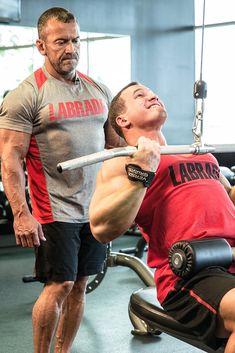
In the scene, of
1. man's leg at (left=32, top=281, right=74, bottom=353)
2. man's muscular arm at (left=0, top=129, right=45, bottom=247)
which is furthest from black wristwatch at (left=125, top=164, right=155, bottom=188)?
man's leg at (left=32, top=281, right=74, bottom=353)

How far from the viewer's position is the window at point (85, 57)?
22.2ft

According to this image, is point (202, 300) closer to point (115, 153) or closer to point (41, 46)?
point (115, 153)

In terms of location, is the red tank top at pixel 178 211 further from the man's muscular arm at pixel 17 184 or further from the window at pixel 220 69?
the window at pixel 220 69

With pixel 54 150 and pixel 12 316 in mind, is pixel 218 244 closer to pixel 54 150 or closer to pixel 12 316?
pixel 54 150

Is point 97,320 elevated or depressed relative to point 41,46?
depressed

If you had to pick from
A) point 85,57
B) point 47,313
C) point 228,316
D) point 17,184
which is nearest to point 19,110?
point 17,184

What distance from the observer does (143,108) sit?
2.08 m

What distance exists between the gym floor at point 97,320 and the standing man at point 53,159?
2.09 feet

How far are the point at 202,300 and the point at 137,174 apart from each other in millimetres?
399

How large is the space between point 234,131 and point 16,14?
3.67 meters

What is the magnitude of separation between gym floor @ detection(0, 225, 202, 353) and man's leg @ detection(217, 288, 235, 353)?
144 cm

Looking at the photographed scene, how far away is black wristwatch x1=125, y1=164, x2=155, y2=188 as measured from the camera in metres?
1.72

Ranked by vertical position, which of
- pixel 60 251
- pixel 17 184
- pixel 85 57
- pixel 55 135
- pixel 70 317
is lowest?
pixel 70 317

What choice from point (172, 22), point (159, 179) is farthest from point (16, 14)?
point (159, 179)
